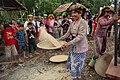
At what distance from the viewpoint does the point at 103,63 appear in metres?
4.54

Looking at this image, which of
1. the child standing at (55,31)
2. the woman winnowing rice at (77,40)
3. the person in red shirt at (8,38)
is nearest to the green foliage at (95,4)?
the child standing at (55,31)

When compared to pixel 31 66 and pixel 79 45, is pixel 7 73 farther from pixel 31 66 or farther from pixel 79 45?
pixel 79 45

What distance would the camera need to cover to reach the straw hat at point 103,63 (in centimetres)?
452

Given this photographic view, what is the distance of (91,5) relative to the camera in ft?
68.3

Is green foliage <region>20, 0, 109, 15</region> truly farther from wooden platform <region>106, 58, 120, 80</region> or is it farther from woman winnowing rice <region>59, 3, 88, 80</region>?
wooden platform <region>106, 58, 120, 80</region>

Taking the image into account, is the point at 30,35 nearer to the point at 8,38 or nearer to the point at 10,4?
the point at 8,38

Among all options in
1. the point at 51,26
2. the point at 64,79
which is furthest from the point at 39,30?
the point at 64,79

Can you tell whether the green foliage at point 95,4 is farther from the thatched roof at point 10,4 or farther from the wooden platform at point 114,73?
the wooden platform at point 114,73

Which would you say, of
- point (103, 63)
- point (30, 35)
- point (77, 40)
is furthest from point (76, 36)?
point (30, 35)

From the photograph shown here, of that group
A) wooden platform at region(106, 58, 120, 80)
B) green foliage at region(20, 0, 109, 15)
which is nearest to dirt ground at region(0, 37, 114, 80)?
wooden platform at region(106, 58, 120, 80)

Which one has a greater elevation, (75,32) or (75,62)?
(75,32)

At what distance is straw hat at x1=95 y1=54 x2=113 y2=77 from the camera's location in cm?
452

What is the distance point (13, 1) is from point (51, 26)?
3.27 m

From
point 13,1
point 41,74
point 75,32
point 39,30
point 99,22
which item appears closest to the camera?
point 75,32
